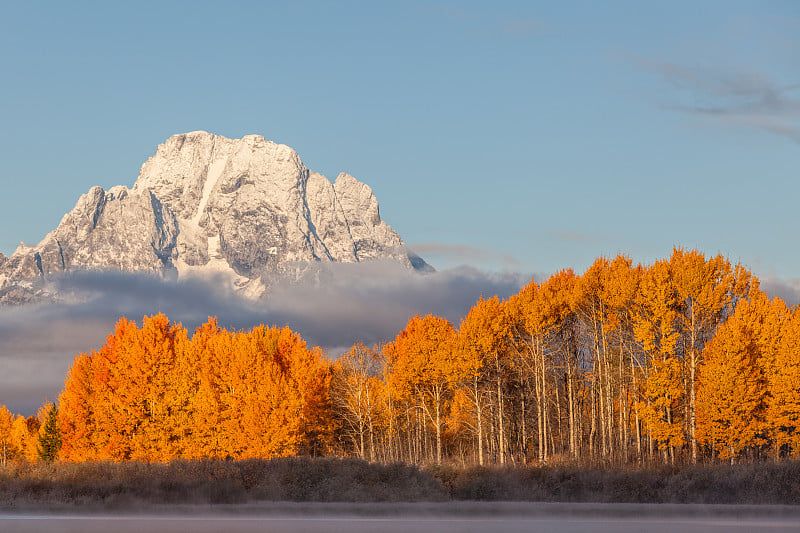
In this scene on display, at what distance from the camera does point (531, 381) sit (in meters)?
71.3

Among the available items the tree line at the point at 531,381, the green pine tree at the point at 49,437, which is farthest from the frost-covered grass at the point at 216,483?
the green pine tree at the point at 49,437

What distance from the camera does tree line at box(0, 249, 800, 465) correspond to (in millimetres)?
55188

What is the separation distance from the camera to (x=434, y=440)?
303ft

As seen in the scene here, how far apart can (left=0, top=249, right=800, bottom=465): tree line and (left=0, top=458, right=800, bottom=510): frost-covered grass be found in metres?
11.1

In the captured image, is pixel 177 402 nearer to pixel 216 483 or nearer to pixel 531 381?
pixel 216 483

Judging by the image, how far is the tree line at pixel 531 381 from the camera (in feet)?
181

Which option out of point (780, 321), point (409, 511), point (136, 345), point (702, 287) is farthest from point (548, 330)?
point (409, 511)

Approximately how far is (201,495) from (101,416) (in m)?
30.0

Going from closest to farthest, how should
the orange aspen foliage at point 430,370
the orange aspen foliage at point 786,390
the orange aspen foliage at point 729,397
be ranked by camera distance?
the orange aspen foliage at point 729,397
the orange aspen foliage at point 786,390
the orange aspen foliage at point 430,370

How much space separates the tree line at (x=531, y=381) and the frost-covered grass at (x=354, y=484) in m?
11.1

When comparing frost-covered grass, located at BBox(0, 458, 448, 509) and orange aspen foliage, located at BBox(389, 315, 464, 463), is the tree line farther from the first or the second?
frost-covered grass, located at BBox(0, 458, 448, 509)

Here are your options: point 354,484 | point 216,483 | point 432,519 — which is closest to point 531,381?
point 354,484

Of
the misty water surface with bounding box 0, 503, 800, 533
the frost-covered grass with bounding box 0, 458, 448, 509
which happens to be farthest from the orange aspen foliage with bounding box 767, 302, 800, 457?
the frost-covered grass with bounding box 0, 458, 448, 509

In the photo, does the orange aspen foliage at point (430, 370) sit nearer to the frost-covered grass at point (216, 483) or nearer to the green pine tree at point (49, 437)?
the frost-covered grass at point (216, 483)
